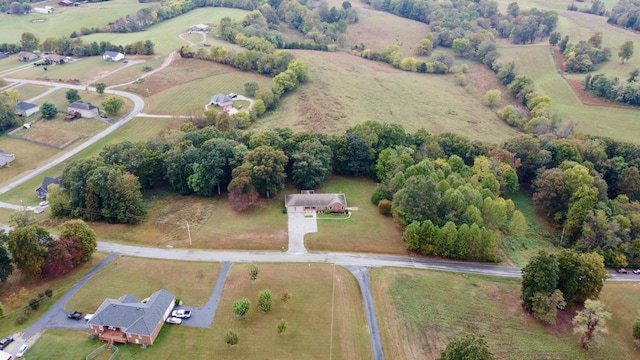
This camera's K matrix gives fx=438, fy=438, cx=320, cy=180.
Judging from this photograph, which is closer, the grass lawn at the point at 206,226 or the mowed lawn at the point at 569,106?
the grass lawn at the point at 206,226

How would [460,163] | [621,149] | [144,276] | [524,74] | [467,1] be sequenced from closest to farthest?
1. [144,276]
2. [460,163]
3. [621,149]
4. [524,74]
5. [467,1]

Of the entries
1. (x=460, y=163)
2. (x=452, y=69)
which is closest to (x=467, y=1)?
(x=452, y=69)

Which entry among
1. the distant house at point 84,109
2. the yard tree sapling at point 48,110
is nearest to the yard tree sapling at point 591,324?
the distant house at point 84,109

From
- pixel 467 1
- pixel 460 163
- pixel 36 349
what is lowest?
pixel 36 349

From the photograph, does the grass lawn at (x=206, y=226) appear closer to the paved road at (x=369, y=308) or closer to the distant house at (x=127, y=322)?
the paved road at (x=369, y=308)

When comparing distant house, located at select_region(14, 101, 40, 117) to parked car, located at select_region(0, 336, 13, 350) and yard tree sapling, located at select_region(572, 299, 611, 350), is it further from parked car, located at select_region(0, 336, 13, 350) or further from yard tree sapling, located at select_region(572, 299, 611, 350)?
yard tree sapling, located at select_region(572, 299, 611, 350)

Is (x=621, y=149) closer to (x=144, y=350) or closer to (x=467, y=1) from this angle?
(x=144, y=350)

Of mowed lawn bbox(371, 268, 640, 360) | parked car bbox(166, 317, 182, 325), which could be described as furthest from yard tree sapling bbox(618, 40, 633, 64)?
parked car bbox(166, 317, 182, 325)
